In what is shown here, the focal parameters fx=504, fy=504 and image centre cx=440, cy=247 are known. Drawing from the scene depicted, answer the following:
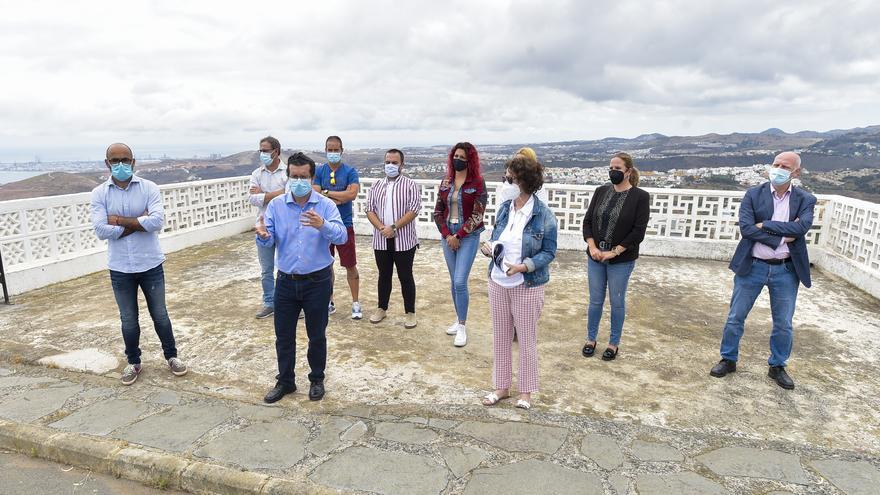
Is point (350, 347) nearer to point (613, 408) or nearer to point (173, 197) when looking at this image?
point (613, 408)

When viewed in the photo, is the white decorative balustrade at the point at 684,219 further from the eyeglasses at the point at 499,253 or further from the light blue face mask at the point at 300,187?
the light blue face mask at the point at 300,187

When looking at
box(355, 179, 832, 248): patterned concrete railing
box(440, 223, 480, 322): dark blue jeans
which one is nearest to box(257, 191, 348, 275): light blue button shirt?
box(440, 223, 480, 322): dark blue jeans

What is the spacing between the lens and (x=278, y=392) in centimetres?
361

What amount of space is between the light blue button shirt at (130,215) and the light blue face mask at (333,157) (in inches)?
67.9

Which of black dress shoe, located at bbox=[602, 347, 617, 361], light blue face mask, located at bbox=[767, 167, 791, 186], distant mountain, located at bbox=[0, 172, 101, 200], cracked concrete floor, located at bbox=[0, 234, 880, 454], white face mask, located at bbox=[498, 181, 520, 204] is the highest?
light blue face mask, located at bbox=[767, 167, 791, 186]

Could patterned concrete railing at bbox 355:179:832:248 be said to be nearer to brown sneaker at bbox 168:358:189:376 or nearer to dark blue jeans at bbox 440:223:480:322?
dark blue jeans at bbox 440:223:480:322

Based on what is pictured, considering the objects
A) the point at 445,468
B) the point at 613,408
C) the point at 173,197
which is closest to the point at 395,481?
the point at 445,468

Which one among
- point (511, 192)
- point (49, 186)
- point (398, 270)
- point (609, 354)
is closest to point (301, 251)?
point (511, 192)

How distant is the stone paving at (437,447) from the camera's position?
268cm

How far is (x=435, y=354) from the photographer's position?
442cm

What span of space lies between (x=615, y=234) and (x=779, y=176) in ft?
4.04

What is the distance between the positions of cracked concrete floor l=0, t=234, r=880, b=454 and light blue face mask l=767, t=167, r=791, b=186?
5.04ft

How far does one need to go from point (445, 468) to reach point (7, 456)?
8.78ft

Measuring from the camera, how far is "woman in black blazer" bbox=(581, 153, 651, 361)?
400 centimetres
